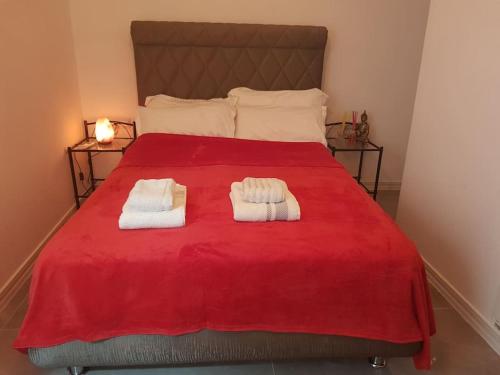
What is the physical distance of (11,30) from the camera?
2.25 meters

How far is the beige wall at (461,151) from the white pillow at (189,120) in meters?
1.35

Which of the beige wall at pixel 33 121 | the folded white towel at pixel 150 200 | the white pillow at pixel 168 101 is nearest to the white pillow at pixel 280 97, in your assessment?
the white pillow at pixel 168 101

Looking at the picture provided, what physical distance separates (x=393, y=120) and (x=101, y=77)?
8.67ft

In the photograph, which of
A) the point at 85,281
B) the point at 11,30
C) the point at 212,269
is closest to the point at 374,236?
the point at 212,269

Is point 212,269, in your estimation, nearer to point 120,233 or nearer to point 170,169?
point 120,233

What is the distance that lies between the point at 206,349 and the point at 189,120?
72.3 inches

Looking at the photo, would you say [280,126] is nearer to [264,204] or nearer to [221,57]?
[221,57]

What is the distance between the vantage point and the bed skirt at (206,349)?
1.47 m

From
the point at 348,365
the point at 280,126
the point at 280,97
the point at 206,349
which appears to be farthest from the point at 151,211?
the point at 280,97

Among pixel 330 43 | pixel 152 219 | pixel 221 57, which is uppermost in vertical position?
pixel 330 43

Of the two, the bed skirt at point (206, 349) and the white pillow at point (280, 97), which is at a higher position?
the white pillow at point (280, 97)

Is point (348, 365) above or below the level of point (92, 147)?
below

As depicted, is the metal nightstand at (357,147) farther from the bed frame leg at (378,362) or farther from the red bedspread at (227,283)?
the bed frame leg at (378,362)

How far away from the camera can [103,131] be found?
3.13m
